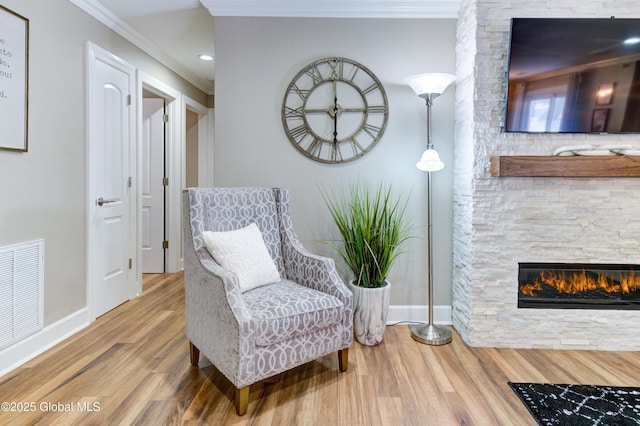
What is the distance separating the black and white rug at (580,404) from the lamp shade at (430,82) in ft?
5.92

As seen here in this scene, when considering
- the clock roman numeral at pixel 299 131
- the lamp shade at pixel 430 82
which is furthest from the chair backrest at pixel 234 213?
the lamp shade at pixel 430 82

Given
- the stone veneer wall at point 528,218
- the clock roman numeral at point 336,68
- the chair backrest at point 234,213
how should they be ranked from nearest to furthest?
the chair backrest at point 234,213 < the stone veneer wall at point 528,218 < the clock roman numeral at point 336,68

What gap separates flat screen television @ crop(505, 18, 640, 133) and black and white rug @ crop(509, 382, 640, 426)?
4.99 feet

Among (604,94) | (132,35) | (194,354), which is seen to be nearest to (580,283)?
(604,94)

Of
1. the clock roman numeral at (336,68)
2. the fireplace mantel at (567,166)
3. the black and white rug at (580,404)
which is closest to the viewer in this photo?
the black and white rug at (580,404)

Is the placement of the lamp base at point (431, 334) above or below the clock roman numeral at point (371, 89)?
below

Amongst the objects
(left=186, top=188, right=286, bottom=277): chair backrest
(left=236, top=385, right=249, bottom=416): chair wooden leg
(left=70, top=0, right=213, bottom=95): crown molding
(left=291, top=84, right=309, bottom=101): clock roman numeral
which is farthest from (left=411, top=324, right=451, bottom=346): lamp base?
(left=70, top=0, right=213, bottom=95): crown molding

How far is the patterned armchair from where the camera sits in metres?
1.70

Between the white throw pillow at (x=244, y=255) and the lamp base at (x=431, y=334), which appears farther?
the lamp base at (x=431, y=334)

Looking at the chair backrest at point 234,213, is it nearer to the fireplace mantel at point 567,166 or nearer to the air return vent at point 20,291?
the air return vent at point 20,291

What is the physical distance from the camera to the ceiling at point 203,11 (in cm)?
269

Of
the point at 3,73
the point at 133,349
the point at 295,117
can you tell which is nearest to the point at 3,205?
the point at 3,73

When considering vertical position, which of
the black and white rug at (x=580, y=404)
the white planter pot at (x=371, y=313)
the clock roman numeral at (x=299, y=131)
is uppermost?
the clock roman numeral at (x=299, y=131)

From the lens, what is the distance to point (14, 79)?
2.08 meters
